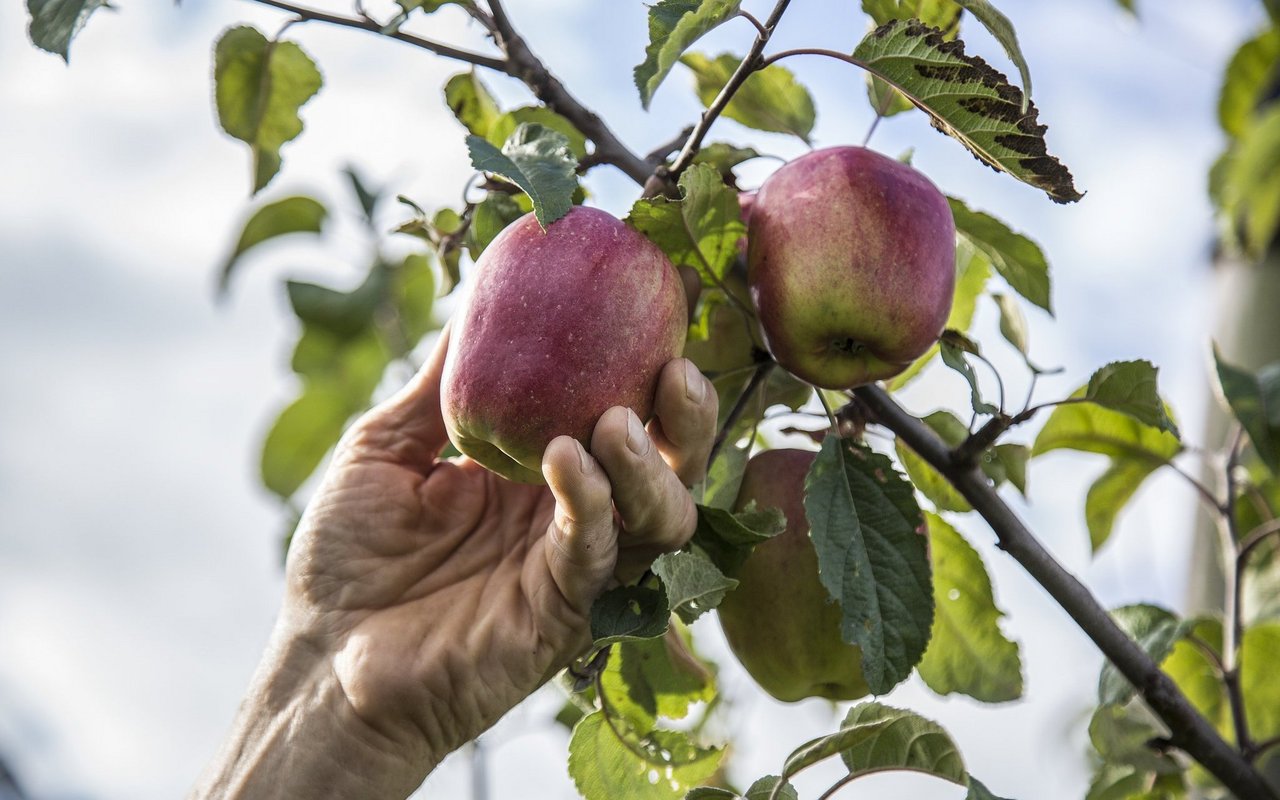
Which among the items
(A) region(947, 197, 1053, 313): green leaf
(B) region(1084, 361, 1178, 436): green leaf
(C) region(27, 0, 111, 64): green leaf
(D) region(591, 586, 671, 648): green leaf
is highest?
(C) region(27, 0, 111, 64): green leaf

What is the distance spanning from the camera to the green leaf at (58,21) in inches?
43.1

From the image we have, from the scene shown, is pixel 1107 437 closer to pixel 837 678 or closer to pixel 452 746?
pixel 837 678

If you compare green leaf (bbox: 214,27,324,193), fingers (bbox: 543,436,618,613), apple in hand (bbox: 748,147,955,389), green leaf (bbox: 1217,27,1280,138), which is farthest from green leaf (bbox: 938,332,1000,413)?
green leaf (bbox: 1217,27,1280,138)

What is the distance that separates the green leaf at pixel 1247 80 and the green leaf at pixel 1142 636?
3.19 feet

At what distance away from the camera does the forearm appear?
1143mm

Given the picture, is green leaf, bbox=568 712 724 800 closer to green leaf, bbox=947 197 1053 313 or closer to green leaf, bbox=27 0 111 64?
green leaf, bbox=947 197 1053 313

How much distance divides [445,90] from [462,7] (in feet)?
0.48

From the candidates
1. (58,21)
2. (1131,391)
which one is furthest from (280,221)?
(1131,391)

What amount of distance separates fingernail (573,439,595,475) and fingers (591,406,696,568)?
0.04ft

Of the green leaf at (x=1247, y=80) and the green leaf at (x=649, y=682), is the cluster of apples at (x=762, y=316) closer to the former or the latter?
the green leaf at (x=649, y=682)

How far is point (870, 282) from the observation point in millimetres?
1025

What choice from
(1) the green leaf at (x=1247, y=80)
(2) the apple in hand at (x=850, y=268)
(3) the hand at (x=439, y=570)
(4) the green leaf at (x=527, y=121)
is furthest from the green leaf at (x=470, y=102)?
(1) the green leaf at (x=1247, y=80)

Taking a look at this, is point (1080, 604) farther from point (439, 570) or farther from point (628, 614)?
point (439, 570)

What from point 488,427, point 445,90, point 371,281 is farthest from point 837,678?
point 371,281
